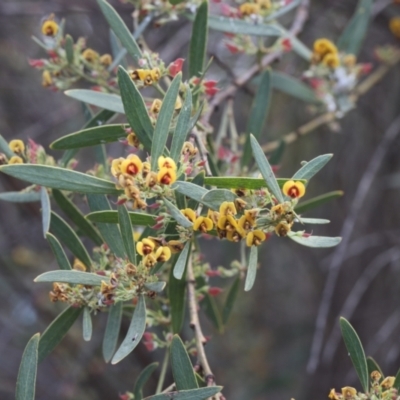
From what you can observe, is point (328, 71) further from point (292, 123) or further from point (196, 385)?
point (292, 123)

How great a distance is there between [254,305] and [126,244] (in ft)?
7.61

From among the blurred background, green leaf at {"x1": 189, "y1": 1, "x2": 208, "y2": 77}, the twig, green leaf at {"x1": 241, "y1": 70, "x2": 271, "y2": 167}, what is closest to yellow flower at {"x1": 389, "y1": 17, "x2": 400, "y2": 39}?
the blurred background

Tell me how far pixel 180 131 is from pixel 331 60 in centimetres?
76

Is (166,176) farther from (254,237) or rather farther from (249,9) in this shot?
(249,9)

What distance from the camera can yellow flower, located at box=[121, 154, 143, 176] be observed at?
68 centimetres

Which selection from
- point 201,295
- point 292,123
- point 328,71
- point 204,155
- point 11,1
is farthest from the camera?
point 292,123

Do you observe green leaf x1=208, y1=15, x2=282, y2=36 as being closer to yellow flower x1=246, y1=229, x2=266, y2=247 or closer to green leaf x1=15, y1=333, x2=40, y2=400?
yellow flower x1=246, y1=229, x2=266, y2=247

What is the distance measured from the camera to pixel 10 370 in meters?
2.67

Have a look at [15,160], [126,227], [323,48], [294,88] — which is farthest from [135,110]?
[294,88]

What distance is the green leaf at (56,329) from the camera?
90cm

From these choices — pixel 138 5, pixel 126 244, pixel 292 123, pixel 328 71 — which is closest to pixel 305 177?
pixel 126 244

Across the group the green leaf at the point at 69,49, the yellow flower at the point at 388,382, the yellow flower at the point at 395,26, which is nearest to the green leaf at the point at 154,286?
the yellow flower at the point at 388,382

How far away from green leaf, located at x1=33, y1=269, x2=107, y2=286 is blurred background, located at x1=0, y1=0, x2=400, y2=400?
115cm

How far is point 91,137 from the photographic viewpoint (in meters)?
0.85
